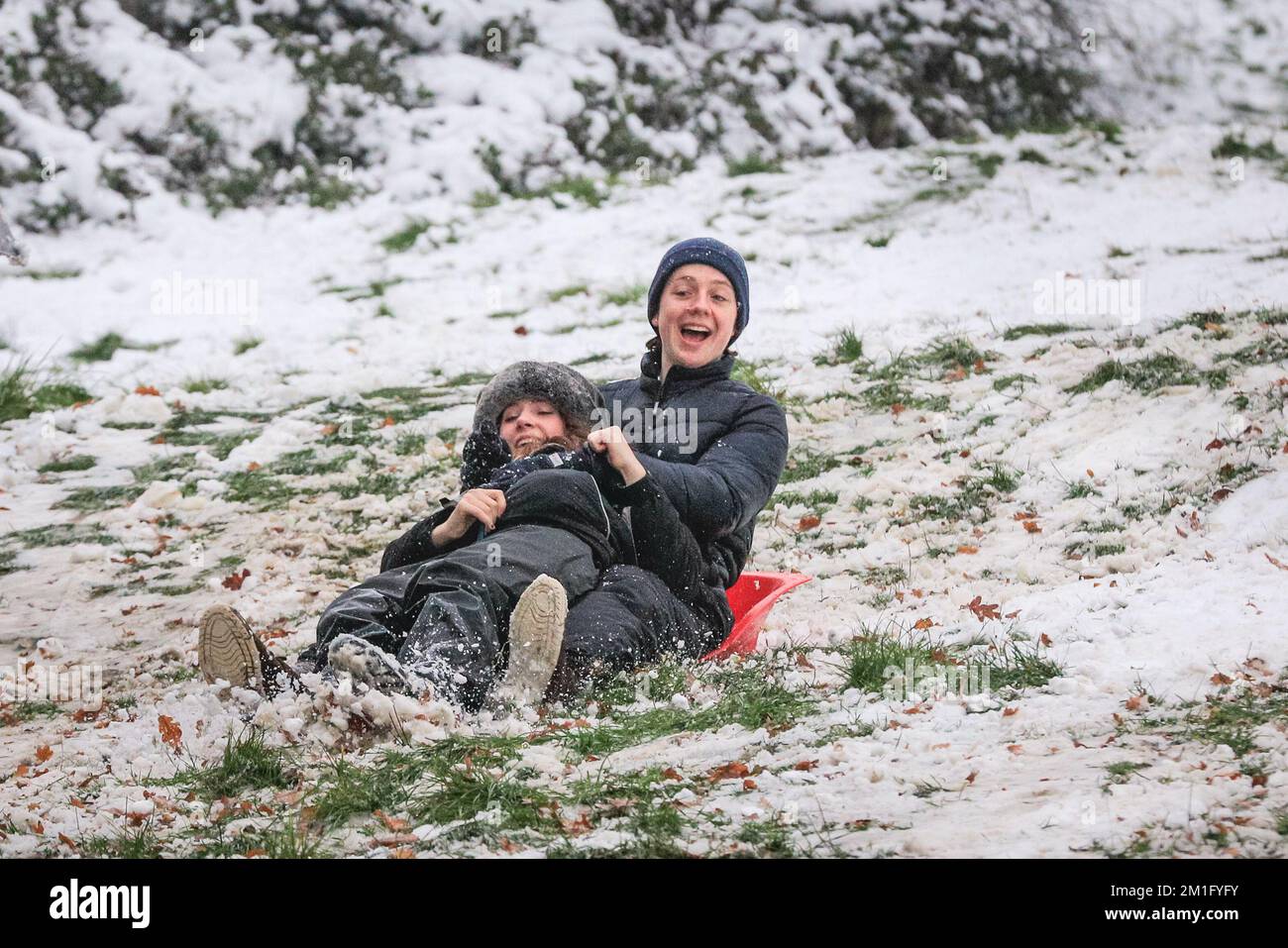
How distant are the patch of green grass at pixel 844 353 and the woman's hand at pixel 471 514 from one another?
3.79 metres

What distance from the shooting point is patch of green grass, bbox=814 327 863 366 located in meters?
7.92

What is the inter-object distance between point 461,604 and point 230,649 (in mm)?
690

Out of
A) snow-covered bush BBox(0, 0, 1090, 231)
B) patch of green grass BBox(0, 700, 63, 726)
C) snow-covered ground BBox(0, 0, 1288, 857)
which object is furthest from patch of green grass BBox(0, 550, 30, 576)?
snow-covered bush BBox(0, 0, 1090, 231)

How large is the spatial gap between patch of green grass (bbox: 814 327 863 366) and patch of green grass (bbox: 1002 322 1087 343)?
0.81m

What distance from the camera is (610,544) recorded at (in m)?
4.50

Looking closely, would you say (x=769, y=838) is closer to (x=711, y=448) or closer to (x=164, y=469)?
(x=711, y=448)

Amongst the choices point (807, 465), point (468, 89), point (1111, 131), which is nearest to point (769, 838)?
point (807, 465)

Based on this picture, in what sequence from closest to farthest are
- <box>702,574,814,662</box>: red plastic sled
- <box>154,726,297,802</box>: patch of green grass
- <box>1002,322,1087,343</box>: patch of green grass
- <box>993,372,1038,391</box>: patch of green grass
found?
<box>154,726,297,802</box>: patch of green grass → <box>702,574,814,662</box>: red plastic sled → <box>993,372,1038,391</box>: patch of green grass → <box>1002,322,1087,343</box>: patch of green grass

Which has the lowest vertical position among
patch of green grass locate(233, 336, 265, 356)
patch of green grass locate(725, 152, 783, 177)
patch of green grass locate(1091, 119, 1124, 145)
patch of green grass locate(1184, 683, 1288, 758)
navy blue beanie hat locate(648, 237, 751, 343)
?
patch of green grass locate(1184, 683, 1288, 758)

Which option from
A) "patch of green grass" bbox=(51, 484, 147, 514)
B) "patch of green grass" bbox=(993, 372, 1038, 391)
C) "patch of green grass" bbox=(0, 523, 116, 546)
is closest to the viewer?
"patch of green grass" bbox=(0, 523, 116, 546)

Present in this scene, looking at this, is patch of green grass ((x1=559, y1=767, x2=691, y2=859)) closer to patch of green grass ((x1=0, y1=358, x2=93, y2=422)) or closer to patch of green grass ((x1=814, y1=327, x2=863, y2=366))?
patch of green grass ((x1=814, y1=327, x2=863, y2=366))
